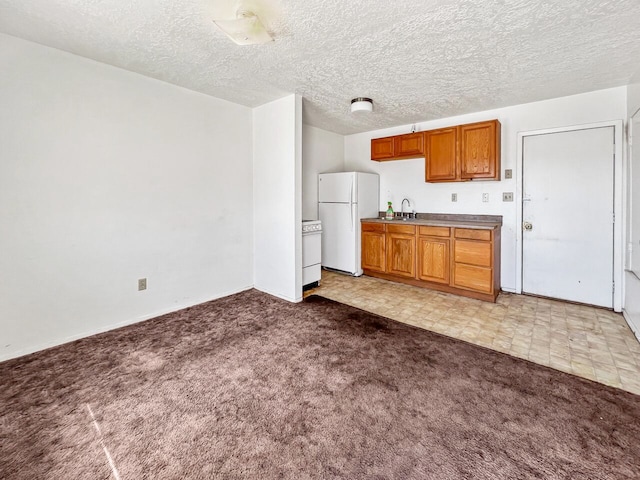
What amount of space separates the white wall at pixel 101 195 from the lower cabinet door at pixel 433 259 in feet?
8.48

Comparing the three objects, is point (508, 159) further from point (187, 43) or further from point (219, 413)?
point (219, 413)

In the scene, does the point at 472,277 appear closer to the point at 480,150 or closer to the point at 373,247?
the point at 373,247

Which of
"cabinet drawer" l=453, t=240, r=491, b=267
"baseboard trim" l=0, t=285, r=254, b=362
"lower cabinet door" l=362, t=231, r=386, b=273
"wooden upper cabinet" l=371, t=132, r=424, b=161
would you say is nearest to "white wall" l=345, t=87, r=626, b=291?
"wooden upper cabinet" l=371, t=132, r=424, b=161

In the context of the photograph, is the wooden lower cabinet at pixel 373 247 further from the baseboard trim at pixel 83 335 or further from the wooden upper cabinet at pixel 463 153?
the baseboard trim at pixel 83 335

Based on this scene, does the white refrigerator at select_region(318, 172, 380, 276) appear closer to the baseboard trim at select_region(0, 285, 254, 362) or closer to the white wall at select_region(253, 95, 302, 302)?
the white wall at select_region(253, 95, 302, 302)

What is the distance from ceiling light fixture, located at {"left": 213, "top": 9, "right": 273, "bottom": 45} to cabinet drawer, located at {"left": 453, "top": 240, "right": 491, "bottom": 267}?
3003mm

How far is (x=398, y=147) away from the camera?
4516mm

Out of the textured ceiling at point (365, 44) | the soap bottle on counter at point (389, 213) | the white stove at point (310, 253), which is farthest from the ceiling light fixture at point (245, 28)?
the soap bottle on counter at point (389, 213)

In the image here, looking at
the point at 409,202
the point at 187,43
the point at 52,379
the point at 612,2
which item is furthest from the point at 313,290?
the point at 612,2

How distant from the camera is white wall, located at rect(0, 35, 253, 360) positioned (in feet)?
7.38

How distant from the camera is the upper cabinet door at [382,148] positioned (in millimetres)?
4582

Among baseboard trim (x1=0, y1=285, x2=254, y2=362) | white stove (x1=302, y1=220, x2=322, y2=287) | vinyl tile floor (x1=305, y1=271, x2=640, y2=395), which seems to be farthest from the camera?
white stove (x1=302, y1=220, x2=322, y2=287)

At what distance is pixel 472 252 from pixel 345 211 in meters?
1.90

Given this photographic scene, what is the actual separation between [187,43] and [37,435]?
8.77 feet
